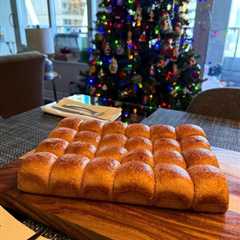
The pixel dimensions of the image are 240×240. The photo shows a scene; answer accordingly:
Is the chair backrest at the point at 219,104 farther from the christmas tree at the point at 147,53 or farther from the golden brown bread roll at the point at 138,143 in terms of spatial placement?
the christmas tree at the point at 147,53

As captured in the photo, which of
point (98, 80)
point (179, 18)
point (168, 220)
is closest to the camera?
point (168, 220)

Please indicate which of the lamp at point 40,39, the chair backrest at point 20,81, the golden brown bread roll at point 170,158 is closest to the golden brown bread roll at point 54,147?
the golden brown bread roll at point 170,158

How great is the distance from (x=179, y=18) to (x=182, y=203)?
2.15 metres

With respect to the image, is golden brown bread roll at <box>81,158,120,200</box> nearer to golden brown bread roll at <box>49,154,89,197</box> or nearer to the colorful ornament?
golden brown bread roll at <box>49,154,89,197</box>

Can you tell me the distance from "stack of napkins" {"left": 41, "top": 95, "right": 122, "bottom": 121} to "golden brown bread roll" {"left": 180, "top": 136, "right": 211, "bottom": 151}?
0.40 metres

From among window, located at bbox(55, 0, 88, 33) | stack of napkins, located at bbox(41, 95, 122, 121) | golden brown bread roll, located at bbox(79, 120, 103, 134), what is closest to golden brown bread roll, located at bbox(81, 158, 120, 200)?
golden brown bread roll, located at bbox(79, 120, 103, 134)

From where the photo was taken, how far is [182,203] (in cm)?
51

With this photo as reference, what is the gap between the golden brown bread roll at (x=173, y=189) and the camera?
0.50m

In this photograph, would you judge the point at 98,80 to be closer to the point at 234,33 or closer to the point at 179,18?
the point at 179,18

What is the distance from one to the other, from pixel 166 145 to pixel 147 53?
179cm

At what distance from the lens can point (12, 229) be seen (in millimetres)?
476

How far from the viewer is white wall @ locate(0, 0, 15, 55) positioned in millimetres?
4250

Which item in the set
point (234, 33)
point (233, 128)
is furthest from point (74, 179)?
point (234, 33)

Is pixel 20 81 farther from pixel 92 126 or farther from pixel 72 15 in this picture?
pixel 92 126
